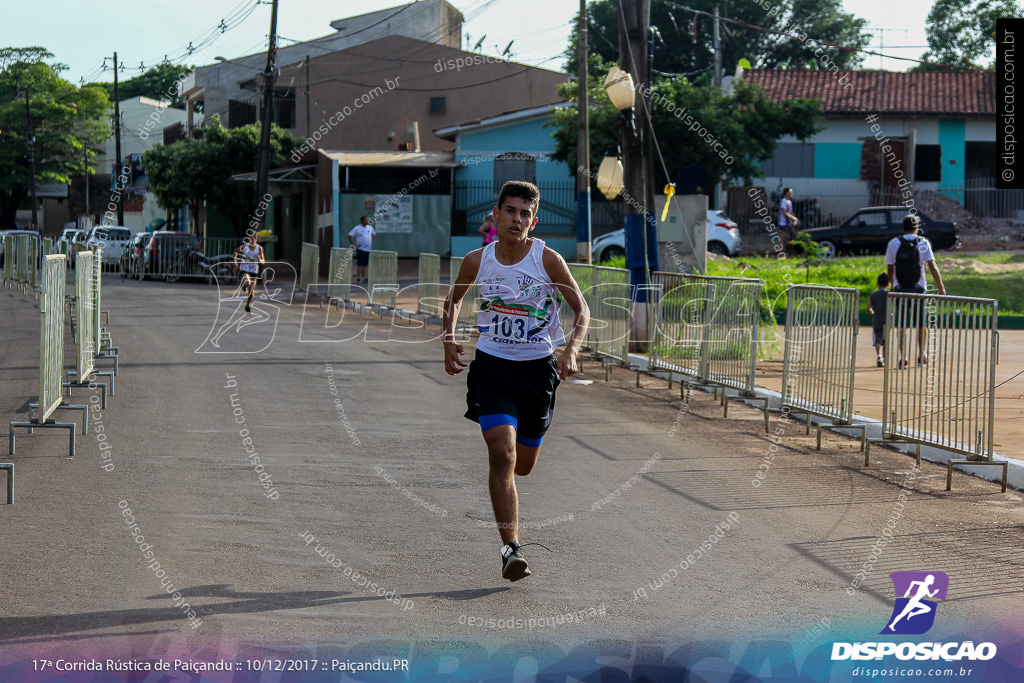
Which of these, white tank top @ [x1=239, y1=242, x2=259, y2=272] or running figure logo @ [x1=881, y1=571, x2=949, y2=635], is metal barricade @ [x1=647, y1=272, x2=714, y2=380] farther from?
white tank top @ [x1=239, y1=242, x2=259, y2=272]

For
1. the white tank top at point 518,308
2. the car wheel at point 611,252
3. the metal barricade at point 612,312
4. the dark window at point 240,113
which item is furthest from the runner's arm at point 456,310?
the dark window at point 240,113

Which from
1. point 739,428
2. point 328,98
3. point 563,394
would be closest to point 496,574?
point 739,428

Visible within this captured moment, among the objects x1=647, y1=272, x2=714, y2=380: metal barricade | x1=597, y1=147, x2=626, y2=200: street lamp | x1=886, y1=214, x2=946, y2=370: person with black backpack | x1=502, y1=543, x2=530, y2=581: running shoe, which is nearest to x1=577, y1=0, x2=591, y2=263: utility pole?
x1=597, y1=147, x2=626, y2=200: street lamp

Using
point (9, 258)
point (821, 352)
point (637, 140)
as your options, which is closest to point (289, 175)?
point (9, 258)

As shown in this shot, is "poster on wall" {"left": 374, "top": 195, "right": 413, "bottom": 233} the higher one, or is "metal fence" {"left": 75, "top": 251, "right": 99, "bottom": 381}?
"poster on wall" {"left": 374, "top": 195, "right": 413, "bottom": 233}

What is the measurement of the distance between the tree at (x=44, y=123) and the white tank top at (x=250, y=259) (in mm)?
46668

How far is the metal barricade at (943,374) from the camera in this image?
28.0 feet

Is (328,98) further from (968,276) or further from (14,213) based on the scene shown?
(14,213)

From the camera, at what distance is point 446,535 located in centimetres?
667

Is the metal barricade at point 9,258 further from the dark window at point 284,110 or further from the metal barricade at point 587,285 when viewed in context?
the dark window at point 284,110

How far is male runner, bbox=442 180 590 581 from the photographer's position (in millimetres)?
5855

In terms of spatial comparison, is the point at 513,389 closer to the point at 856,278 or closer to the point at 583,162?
the point at 583,162

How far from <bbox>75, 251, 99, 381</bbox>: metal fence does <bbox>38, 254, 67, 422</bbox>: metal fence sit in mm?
1594

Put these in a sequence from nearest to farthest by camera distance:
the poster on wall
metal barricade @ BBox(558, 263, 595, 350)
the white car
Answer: metal barricade @ BBox(558, 263, 595, 350) < the poster on wall < the white car
